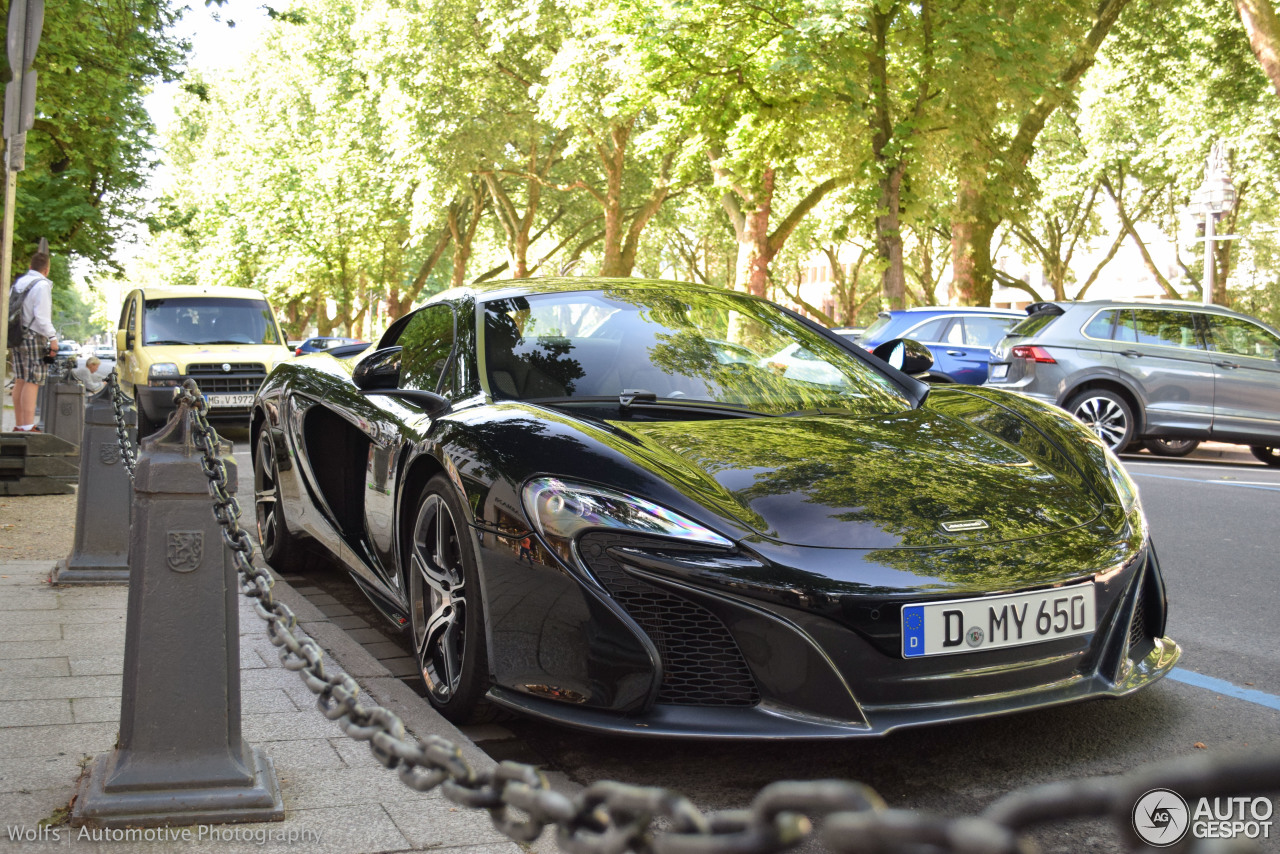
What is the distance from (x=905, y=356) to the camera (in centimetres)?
498

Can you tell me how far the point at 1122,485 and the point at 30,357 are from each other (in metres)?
11.3

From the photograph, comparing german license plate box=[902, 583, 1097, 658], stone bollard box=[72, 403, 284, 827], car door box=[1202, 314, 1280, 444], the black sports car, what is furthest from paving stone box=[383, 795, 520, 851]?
car door box=[1202, 314, 1280, 444]

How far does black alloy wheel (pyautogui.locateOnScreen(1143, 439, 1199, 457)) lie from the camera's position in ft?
46.6

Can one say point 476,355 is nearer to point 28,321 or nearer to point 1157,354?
point 28,321

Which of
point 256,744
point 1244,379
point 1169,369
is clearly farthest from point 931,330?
point 256,744

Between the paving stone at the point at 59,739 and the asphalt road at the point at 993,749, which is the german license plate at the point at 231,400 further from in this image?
the asphalt road at the point at 993,749

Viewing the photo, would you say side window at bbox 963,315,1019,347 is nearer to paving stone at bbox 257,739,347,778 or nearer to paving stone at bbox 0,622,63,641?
paving stone at bbox 0,622,63,641

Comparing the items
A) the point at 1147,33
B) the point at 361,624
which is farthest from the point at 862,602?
the point at 1147,33

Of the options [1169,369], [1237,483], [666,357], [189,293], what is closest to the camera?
[666,357]

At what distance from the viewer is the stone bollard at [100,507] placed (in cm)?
579

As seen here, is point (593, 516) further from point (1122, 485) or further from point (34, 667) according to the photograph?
point (34, 667)

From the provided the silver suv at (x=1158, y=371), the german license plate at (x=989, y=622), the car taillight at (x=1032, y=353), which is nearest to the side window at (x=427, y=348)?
the german license plate at (x=989, y=622)

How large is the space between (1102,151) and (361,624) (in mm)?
33633

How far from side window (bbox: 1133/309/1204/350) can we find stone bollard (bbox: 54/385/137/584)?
428 inches
